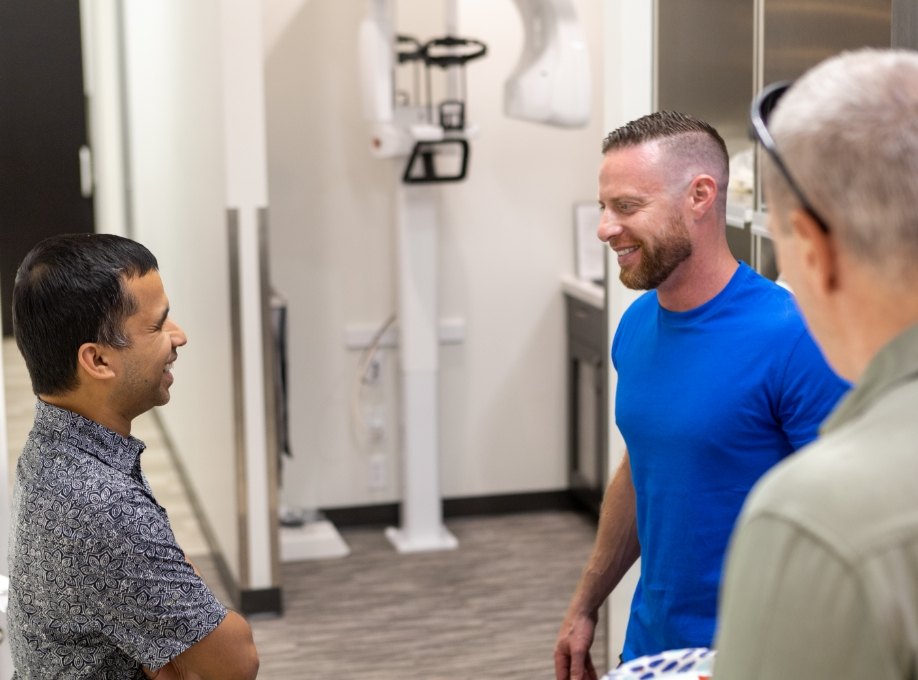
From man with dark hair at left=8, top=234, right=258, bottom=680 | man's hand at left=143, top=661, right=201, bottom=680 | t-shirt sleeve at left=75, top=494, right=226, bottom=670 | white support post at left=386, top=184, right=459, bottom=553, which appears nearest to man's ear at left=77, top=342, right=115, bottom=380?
man with dark hair at left=8, top=234, right=258, bottom=680

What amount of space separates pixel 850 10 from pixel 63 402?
1612mm

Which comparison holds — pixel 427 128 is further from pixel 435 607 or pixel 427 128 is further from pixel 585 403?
pixel 435 607

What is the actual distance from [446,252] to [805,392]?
11.2 feet

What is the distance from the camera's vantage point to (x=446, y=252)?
16.6ft

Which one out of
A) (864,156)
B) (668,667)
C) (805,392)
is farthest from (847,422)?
(805,392)

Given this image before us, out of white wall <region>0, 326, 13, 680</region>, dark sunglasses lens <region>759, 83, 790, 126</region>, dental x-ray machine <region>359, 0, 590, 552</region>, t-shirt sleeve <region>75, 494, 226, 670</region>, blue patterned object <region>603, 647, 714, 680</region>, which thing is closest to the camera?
dark sunglasses lens <region>759, 83, 790, 126</region>

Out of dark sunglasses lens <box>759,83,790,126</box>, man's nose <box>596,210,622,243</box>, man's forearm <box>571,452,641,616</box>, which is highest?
dark sunglasses lens <box>759,83,790,126</box>

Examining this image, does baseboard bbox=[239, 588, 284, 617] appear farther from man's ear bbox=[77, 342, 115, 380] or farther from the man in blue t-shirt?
man's ear bbox=[77, 342, 115, 380]

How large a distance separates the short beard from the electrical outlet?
3299 millimetres

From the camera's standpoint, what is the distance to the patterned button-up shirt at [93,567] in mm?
1574

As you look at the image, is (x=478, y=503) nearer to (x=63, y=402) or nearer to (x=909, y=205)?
(x=63, y=402)

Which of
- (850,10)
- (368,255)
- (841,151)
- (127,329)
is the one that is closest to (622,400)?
(127,329)

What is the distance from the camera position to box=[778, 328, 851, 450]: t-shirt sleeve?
1706 mm

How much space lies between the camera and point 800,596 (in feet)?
2.59
